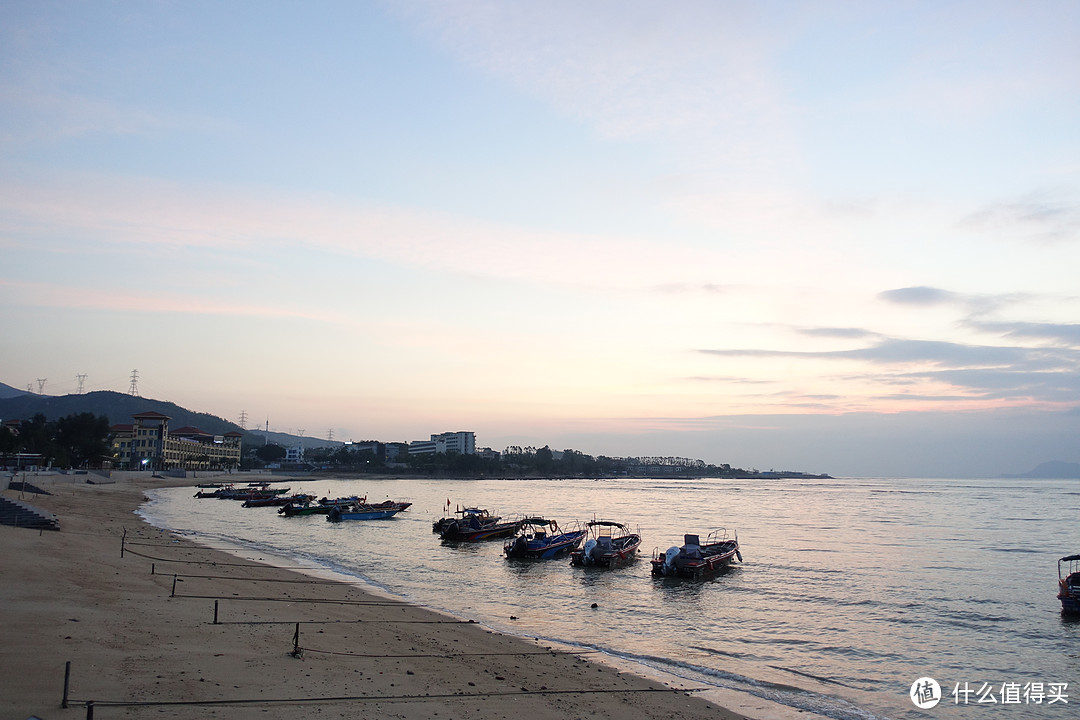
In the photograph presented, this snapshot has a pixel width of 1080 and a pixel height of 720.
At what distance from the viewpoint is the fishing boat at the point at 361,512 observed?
2776 inches

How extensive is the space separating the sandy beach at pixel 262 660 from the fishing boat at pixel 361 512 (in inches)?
1726

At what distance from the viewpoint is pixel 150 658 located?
1423 centimetres

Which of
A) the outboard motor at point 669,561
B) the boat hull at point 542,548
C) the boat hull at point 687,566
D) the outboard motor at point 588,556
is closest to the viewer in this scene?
the boat hull at point 687,566

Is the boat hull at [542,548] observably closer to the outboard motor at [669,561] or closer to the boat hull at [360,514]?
the outboard motor at [669,561]

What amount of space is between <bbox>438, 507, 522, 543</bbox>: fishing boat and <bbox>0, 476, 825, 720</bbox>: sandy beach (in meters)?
28.9

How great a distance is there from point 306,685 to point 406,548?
37707 millimetres

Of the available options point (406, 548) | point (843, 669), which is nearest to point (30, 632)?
point (843, 669)

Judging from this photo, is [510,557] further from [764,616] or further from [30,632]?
[30,632]

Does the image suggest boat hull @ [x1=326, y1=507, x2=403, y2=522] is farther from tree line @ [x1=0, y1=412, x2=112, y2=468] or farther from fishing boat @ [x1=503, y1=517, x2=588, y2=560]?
tree line @ [x1=0, y1=412, x2=112, y2=468]

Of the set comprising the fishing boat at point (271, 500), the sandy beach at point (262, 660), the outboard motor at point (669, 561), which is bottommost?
the fishing boat at point (271, 500)

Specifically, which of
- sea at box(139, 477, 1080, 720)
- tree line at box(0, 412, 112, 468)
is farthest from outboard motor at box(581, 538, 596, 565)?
tree line at box(0, 412, 112, 468)

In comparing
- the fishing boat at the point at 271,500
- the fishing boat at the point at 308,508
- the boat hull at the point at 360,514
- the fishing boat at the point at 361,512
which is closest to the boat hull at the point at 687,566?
the boat hull at the point at 360,514

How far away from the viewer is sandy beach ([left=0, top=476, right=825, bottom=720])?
12.2 meters

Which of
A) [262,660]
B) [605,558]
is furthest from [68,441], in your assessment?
[262,660]
